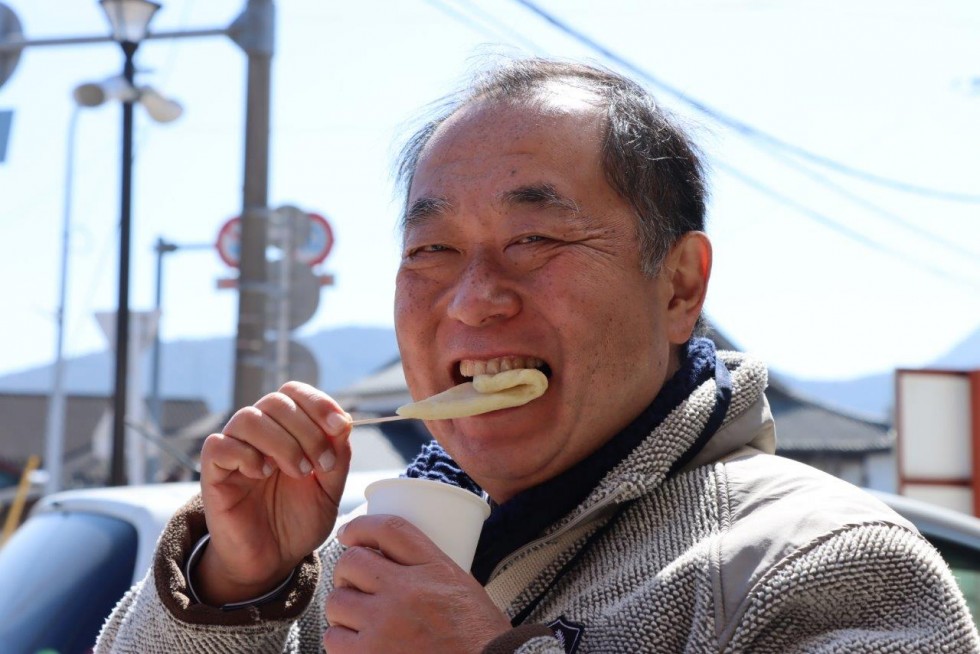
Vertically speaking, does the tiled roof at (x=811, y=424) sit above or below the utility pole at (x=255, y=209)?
below

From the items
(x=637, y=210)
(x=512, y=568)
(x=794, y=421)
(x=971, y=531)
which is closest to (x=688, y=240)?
(x=637, y=210)

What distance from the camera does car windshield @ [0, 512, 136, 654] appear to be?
10.8ft

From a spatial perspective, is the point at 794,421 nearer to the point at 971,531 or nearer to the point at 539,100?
the point at 971,531

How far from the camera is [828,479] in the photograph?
5.79ft

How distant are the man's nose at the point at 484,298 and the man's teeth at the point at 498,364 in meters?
0.06

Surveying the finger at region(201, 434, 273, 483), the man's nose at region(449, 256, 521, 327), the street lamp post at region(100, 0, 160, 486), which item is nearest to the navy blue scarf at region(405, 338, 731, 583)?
the man's nose at region(449, 256, 521, 327)

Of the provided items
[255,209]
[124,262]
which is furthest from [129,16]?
[124,262]

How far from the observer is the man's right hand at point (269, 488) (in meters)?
1.92

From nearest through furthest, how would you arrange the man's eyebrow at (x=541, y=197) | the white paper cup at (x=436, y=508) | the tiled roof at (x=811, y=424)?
the white paper cup at (x=436, y=508) < the man's eyebrow at (x=541, y=197) < the tiled roof at (x=811, y=424)

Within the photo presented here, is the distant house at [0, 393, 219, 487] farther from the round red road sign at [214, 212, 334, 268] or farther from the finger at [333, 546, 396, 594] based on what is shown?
the finger at [333, 546, 396, 594]

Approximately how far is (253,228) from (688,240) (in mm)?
7601

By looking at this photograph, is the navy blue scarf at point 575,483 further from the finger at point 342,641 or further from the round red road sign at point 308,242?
the round red road sign at point 308,242

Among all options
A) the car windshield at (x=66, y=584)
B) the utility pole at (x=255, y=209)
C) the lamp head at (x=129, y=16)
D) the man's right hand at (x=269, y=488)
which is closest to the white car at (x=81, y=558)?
the car windshield at (x=66, y=584)

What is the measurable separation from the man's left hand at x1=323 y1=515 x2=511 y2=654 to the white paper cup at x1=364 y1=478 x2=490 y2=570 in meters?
0.05
